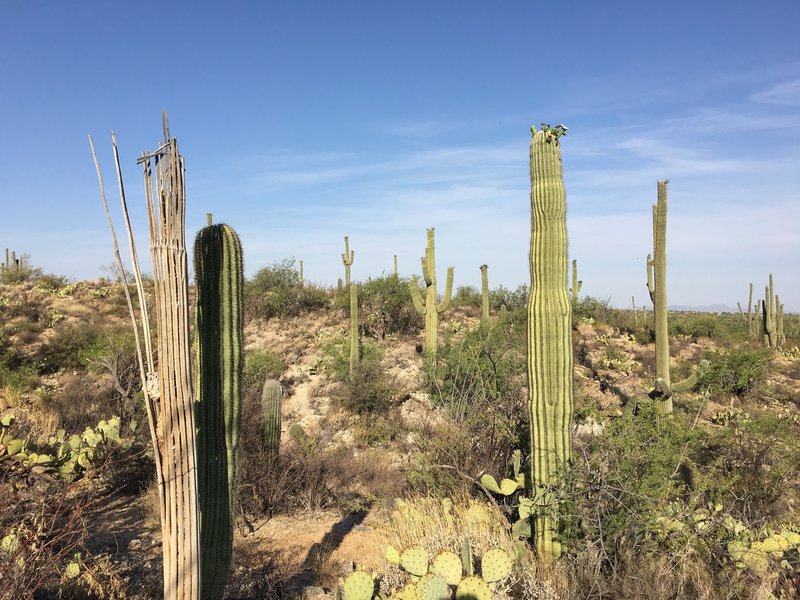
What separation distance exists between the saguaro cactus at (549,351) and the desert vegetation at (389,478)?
0.02 metres

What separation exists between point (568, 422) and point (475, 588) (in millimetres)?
1909

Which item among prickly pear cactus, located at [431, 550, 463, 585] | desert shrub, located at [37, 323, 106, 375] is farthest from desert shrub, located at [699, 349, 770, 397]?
desert shrub, located at [37, 323, 106, 375]

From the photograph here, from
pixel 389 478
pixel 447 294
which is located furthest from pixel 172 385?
pixel 447 294

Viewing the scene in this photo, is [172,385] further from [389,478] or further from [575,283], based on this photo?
[575,283]

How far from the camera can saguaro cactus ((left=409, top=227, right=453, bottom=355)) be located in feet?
51.0

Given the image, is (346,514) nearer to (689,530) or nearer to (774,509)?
(689,530)

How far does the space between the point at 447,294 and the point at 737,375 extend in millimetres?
7851

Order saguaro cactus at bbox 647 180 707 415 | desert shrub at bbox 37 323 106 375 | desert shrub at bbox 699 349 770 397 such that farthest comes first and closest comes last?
desert shrub at bbox 37 323 106 375 → desert shrub at bbox 699 349 770 397 → saguaro cactus at bbox 647 180 707 415

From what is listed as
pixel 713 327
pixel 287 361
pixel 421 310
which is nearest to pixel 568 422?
pixel 421 310

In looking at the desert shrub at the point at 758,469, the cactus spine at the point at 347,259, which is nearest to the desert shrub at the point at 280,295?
the cactus spine at the point at 347,259

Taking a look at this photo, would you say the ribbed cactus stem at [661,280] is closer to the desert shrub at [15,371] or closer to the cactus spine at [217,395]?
the cactus spine at [217,395]

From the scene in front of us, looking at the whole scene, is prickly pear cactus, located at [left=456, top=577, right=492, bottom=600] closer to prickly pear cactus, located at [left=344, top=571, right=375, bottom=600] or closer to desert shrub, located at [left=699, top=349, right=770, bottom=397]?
prickly pear cactus, located at [left=344, top=571, right=375, bottom=600]

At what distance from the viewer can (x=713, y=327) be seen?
23.5 meters

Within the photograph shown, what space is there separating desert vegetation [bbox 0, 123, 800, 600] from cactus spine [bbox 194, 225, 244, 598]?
0.01 m
